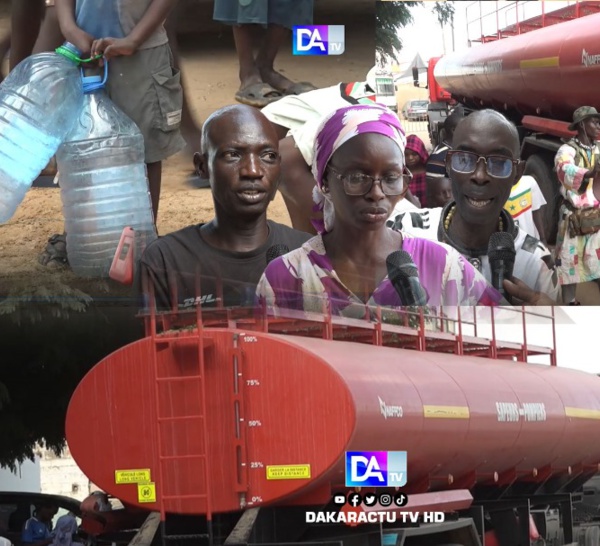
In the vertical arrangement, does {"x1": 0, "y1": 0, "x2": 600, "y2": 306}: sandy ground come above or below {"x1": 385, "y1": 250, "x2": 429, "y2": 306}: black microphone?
above

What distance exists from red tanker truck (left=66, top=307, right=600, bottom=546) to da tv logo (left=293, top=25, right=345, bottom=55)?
1647 millimetres

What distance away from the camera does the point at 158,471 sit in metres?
7.12

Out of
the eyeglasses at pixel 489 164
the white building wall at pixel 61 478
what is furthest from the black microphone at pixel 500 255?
the white building wall at pixel 61 478

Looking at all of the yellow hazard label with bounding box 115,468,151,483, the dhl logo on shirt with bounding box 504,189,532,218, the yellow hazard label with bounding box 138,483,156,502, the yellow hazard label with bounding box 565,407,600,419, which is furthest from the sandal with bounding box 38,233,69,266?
the yellow hazard label with bounding box 565,407,600,419

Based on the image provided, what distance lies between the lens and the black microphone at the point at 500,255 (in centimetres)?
758

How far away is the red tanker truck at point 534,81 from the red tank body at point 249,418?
5.00ft

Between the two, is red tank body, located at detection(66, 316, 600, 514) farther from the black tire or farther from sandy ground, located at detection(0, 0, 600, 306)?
the black tire

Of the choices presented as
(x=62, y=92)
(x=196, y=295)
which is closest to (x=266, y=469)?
(x=196, y=295)

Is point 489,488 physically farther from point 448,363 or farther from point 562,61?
point 562,61

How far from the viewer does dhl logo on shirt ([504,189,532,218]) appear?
8.16 meters

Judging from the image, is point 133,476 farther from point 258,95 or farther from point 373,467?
point 258,95

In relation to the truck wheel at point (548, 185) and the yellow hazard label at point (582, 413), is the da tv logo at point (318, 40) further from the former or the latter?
the yellow hazard label at point (582, 413)

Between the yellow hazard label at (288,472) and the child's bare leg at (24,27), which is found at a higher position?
the child's bare leg at (24,27)

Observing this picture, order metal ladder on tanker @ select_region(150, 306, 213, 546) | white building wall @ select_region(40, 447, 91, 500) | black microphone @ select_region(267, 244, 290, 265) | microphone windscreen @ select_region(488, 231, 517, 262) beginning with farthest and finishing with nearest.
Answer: white building wall @ select_region(40, 447, 91, 500) → microphone windscreen @ select_region(488, 231, 517, 262) → black microphone @ select_region(267, 244, 290, 265) → metal ladder on tanker @ select_region(150, 306, 213, 546)
